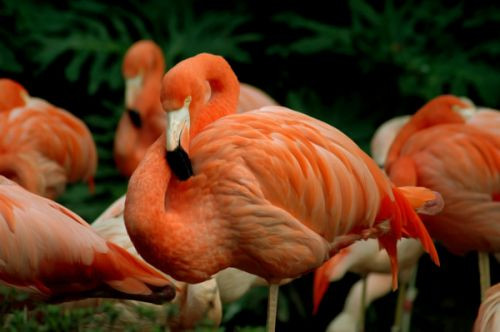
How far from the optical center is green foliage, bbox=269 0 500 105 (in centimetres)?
640

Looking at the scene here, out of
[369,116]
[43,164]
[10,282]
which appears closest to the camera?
[10,282]

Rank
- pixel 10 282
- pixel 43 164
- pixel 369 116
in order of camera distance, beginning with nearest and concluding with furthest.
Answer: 1. pixel 10 282
2. pixel 43 164
3. pixel 369 116

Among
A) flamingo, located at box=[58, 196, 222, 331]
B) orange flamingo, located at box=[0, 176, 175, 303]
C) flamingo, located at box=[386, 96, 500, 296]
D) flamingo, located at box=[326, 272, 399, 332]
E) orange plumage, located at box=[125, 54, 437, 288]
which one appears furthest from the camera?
flamingo, located at box=[326, 272, 399, 332]

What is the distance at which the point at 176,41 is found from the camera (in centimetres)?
677

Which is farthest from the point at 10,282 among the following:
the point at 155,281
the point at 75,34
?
the point at 75,34

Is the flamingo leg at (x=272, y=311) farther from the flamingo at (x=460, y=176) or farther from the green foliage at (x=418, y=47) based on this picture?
the green foliage at (x=418, y=47)

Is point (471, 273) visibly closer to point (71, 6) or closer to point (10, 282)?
point (71, 6)

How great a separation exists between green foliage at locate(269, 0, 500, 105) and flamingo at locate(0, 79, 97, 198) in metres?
1.69

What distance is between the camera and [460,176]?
4.39 meters

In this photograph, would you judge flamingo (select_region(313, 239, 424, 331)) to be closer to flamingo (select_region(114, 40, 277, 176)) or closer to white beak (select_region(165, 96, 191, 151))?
flamingo (select_region(114, 40, 277, 176))

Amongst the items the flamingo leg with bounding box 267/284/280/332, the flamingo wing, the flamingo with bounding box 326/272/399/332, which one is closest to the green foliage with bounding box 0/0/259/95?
the flamingo wing

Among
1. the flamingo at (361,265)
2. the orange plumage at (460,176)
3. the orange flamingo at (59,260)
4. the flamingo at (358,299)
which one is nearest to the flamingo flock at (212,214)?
the orange flamingo at (59,260)

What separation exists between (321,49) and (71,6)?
1.55 meters

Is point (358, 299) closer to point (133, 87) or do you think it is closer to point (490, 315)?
point (133, 87)
